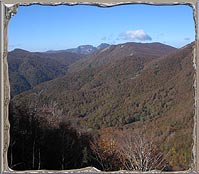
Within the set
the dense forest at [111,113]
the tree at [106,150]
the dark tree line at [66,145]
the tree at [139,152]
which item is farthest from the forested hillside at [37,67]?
the tree at [139,152]

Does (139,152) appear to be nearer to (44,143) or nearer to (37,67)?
(44,143)

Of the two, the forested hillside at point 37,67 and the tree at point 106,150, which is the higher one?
the forested hillside at point 37,67

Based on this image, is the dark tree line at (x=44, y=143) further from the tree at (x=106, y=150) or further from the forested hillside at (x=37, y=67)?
the forested hillside at (x=37, y=67)

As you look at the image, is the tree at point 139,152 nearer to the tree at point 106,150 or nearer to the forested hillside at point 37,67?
the tree at point 106,150

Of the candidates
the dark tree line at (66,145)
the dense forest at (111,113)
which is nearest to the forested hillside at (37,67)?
the dense forest at (111,113)

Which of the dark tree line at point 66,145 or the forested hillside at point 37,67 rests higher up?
the forested hillside at point 37,67

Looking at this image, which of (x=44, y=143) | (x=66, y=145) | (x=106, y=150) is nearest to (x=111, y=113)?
(x=106, y=150)

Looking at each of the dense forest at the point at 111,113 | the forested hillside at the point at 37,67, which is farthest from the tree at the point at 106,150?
the forested hillside at the point at 37,67

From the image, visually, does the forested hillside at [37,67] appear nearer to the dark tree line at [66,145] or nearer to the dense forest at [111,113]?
the dense forest at [111,113]

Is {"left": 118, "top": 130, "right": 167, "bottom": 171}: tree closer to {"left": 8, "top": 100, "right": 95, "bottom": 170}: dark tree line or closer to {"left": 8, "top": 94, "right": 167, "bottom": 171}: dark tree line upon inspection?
{"left": 8, "top": 94, "right": 167, "bottom": 171}: dark tree line
